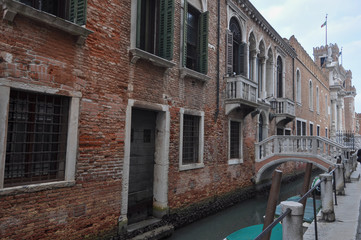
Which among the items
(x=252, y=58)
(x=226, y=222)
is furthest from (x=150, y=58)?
(x=252, y=58)

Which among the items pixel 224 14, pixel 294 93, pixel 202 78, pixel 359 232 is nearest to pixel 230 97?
pixel 202 78

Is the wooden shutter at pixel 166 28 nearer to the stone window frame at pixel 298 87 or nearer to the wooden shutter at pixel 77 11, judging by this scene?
the wooden shutter at pixel 77 11

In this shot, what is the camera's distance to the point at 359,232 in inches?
160

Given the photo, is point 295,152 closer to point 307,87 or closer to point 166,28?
point 166,28

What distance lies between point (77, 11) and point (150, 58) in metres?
1.81

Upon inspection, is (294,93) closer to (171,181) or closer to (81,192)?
(171,181)

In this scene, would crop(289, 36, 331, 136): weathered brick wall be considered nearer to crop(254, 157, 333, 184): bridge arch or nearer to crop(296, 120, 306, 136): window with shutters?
crop(296, 120, 306, 136): window with shutters

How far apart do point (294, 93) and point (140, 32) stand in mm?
12762

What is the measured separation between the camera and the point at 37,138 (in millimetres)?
4344

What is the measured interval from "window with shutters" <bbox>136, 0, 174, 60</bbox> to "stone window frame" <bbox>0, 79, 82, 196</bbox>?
2.56 m

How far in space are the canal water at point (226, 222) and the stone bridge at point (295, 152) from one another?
1.41 meters

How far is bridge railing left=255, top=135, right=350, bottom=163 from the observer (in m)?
9.93

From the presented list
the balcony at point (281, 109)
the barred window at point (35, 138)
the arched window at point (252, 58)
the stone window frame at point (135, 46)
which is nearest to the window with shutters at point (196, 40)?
the stone window frame at point (135, 46)

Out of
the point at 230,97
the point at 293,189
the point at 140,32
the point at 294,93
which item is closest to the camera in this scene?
the point at 140,32
